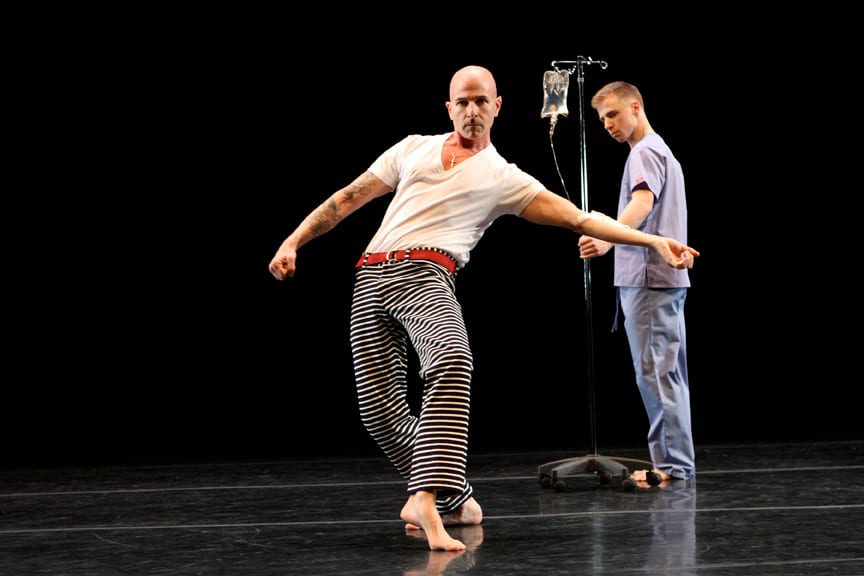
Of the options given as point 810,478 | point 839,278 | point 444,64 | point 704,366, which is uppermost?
point 444,64

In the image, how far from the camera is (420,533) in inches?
117

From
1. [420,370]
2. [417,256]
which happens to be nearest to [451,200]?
[417,256]

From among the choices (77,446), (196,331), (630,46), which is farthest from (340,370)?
(630,46)

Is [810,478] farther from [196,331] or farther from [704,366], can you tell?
[196,331]

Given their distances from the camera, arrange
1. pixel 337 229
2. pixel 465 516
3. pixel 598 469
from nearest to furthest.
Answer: pixel 465 516 < pixel 598 469 < pixel 337 229

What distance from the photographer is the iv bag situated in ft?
13.2

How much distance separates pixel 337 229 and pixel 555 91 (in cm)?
159

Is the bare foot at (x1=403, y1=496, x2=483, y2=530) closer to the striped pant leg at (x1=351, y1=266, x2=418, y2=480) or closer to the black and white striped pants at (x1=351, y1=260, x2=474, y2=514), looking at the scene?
the black and white striped pants at (x1=351, y1=260, x2=474, y2=514)

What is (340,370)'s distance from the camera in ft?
17.4

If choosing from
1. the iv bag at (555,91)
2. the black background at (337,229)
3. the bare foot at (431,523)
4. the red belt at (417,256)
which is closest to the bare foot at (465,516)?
the bare foot at (431,523)

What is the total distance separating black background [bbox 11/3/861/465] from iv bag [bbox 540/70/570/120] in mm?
1141

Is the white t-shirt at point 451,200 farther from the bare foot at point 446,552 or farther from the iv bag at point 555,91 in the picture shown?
the iv bag at point 555,91

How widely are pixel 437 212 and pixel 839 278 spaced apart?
291cm

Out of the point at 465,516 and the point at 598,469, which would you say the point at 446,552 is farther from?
the point at 598,469
